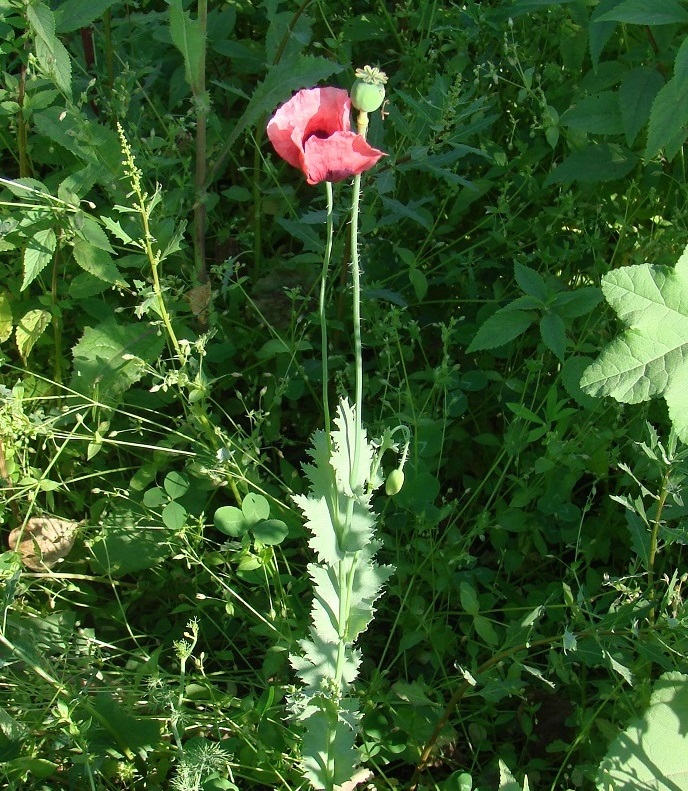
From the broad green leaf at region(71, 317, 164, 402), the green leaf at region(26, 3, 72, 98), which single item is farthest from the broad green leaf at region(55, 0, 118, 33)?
the broad green leaf at region(71, 317, 164, 402)

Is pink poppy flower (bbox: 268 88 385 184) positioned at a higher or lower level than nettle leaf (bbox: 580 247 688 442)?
higher

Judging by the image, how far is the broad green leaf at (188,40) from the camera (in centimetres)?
192

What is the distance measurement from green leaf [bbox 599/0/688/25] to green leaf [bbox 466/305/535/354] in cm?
57

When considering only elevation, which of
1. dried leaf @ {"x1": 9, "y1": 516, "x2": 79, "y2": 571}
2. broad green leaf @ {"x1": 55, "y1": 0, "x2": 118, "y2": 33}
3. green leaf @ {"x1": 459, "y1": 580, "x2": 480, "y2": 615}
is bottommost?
dried leaf @ {"x1": 9, "y1": 516, "x2": 79, "y2": 571}

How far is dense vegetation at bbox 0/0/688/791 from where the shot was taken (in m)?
1.65

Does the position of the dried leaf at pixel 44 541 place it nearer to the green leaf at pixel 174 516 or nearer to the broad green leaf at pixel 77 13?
the green leaf at pixel 174 516

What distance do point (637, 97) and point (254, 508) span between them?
116 centimetres

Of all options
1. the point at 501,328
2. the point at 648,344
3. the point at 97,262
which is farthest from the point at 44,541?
the point at 648,344

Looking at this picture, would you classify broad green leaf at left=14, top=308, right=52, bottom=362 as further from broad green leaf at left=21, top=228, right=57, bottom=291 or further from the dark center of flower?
the dark center of flower

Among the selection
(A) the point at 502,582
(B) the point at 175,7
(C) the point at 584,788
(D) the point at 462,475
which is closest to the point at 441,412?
(D) the point at 462,475

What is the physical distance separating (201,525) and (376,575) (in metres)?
0.40

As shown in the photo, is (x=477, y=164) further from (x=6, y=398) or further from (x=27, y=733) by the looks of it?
(x=27, y=733)

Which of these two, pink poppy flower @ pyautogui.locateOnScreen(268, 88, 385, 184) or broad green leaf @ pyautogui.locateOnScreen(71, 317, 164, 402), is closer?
pink poppy flower @ pyautogui.locateOnScreen(268, 88, 385, 184)

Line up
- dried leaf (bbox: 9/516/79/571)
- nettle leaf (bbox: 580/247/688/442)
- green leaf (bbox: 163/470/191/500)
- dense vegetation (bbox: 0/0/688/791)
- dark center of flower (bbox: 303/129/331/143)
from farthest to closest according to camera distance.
→ dried leaf (bbox: 9/516/79/571)
green leaf (bbox: 163/470/191/500)
dense vegetation (bbox: 0/0/688/791)
nettle leaf (bbox: 580/247/688/442)
dark center of flower (bbox: 303/129/331/143)
